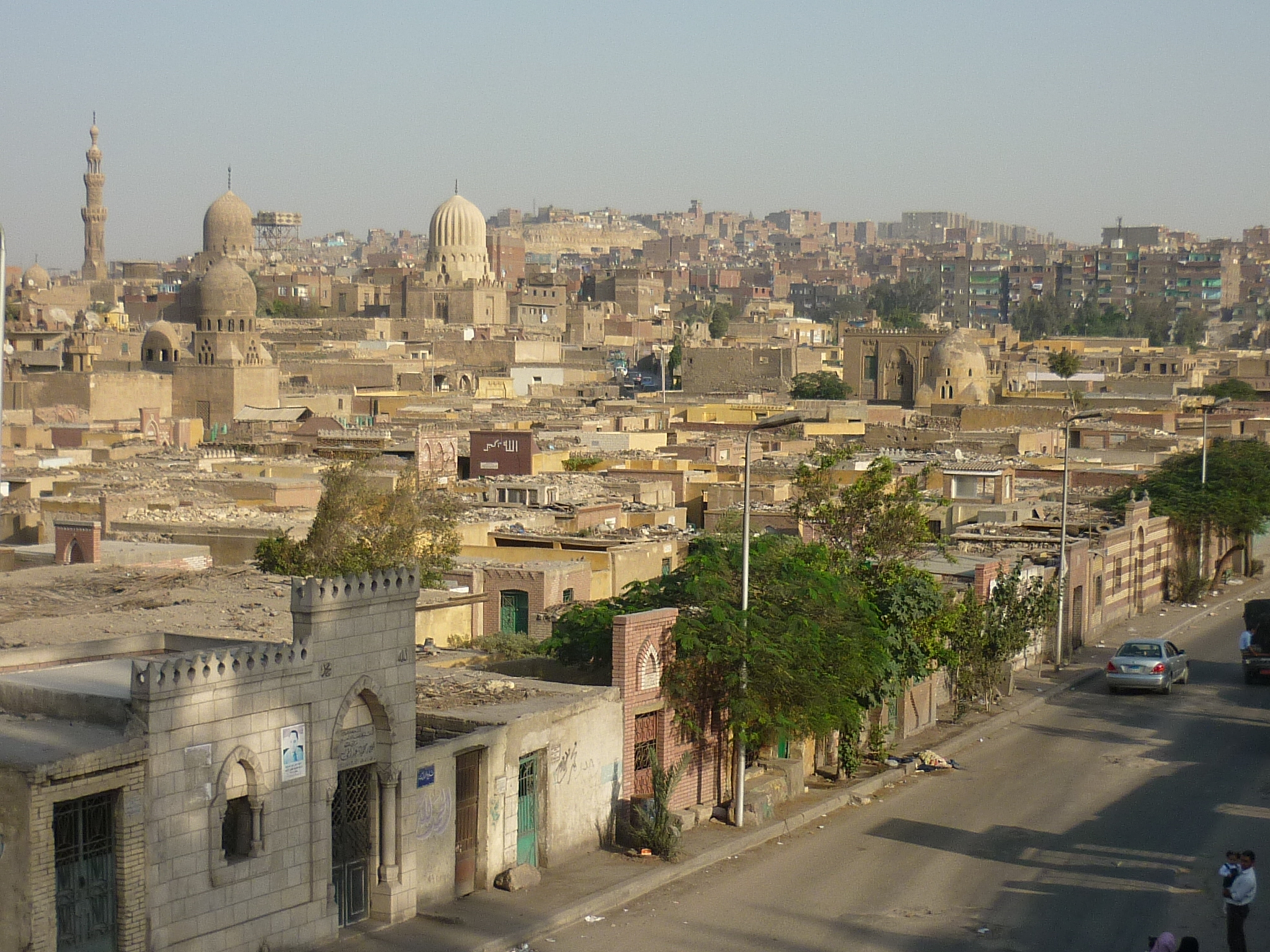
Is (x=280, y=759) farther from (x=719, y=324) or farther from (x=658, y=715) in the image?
(x=719, y=324)

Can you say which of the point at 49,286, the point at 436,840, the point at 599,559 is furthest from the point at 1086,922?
the point at 49,286

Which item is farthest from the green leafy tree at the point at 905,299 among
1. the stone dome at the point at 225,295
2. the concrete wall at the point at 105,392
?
the concrete wall at the point at 105,392

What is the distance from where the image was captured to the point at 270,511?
91.7 feet

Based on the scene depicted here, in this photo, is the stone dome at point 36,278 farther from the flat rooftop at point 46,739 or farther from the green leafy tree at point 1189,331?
the flat rooftop at point 46,739

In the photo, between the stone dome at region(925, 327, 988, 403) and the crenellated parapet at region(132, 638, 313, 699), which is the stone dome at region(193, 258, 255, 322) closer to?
the stone dome at region(925, 327, 988, 403)

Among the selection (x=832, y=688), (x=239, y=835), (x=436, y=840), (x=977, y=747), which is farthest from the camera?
(x=977, y=747)

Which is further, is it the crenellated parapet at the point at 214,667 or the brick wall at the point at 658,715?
the brick wall at the point at 658,715

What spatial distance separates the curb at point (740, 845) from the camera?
12211mm

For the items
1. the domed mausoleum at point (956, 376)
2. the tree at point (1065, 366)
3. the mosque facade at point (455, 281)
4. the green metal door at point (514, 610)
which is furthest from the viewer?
the mosque facade at point (455, 281)

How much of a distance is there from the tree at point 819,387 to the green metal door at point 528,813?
63.7 m

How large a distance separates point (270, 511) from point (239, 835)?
17.2m

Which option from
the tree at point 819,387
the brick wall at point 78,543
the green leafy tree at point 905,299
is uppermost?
the green leafy tree at point 905,299

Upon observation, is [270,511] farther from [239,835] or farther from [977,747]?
[239,835]

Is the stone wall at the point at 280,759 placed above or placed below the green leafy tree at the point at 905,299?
below
